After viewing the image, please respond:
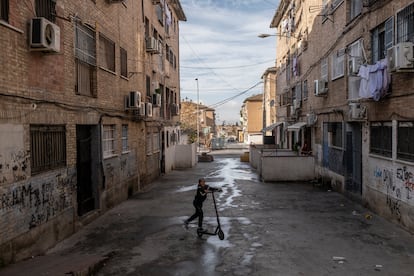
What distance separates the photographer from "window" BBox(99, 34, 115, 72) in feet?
42.8

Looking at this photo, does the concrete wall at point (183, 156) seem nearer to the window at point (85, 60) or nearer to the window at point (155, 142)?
the window at point (155, 142)

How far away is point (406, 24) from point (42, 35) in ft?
28.7

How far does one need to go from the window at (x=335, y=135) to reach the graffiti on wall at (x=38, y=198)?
10864mm

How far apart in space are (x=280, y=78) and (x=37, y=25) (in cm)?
2824

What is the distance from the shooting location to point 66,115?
9867 mm

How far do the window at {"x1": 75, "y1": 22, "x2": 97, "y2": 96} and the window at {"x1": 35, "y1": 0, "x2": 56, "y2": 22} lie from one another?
157 cm

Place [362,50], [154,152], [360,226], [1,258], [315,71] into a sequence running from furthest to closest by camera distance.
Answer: [154,152]
[315,71]
[362,50]
[360,226]
[1,258]

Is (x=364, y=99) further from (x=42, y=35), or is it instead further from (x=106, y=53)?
(x=42, y=35)

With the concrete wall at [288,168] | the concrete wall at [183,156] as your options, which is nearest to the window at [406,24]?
the concrete wall at [288,168]

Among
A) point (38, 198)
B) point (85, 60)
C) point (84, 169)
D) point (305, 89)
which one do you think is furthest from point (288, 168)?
point (38, 198)

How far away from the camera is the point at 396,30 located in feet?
35.0

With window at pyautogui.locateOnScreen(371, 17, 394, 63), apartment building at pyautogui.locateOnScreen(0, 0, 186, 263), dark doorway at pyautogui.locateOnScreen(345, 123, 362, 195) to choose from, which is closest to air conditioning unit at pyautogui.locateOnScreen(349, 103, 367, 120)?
dark doorway at pyautogui.locateOnScreen(345, 123, 362, 195)

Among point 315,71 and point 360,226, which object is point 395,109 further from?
point 315,71

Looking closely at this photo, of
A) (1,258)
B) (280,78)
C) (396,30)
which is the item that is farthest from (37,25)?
(280,78)
